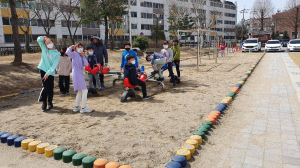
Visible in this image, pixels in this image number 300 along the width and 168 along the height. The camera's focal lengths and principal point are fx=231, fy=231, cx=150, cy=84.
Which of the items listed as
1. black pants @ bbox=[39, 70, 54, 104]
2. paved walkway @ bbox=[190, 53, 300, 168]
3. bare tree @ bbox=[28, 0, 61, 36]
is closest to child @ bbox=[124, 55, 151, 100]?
black pants @ bbox=[39, 70, 54, 104]

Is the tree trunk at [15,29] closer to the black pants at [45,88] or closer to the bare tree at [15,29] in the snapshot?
the bare tree at [15,29]

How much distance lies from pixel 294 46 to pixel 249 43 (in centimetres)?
499

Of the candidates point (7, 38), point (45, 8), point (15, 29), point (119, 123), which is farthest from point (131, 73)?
point (7, 38)

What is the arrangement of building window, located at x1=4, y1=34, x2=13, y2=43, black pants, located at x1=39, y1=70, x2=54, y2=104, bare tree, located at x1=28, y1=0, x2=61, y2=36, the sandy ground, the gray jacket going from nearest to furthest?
the sandy ground → black pants, located at x1=39, y1=70, x2=54, y2=104 → the gray jacket → bare tree, located at x1=28, y1=0, x2=61, y2=36 → building window, located at x1=4, y1=34, x2=13, y2=43

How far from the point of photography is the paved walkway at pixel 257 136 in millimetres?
3260

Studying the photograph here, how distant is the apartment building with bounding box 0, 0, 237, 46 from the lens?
34.1m

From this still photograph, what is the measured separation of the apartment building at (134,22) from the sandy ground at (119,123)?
11867 millimetres

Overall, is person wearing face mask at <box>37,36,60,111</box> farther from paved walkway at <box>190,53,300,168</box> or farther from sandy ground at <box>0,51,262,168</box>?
paved walkway at <box>190,53,300,168</box>

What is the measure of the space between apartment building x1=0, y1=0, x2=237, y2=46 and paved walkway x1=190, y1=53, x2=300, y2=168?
13308 millimetres

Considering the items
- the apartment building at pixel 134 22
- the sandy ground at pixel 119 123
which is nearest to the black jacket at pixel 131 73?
the sandy ground at pixel 119 123

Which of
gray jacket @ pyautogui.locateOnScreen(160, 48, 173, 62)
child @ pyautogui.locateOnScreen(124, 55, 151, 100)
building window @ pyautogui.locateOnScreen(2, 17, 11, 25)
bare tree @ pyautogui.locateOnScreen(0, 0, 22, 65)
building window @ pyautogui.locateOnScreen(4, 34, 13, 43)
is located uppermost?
building window @ pyautogui.locateOnScreen(2, 17, 11, 25)

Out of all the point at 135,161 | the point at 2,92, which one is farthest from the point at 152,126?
the point at 2,92

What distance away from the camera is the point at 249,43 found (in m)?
29.3

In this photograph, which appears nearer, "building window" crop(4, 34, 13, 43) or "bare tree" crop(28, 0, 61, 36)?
"bare tree" crop(28, 0, 61, 36)
